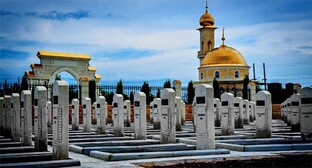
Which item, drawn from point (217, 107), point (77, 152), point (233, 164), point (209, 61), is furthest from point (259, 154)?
point (209, 61)

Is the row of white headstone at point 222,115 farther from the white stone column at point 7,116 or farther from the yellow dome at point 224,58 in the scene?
the yellow dome at point 224,58

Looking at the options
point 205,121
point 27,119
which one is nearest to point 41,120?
point 27,119

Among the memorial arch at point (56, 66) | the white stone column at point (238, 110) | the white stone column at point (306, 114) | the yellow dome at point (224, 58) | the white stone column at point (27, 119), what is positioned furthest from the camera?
the yellow dome at point (224, 58)

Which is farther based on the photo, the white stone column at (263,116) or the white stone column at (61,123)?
the white stone column at (263,116)

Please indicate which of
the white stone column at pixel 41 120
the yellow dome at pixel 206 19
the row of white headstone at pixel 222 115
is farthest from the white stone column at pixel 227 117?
the yellow dome at pixel 206 19

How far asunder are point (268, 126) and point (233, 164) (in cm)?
693

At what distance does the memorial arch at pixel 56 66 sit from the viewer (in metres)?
49.1

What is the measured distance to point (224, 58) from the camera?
6838 cm

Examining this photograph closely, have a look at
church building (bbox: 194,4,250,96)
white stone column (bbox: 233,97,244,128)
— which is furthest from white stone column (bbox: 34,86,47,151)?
church building (bbox: 194,4,250,96)

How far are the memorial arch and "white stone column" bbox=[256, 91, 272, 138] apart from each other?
1382 inches

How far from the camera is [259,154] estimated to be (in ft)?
36.1

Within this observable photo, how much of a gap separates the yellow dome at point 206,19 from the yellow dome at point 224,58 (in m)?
9.87

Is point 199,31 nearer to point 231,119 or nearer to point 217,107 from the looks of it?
point 217,107

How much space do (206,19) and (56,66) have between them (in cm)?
3655
